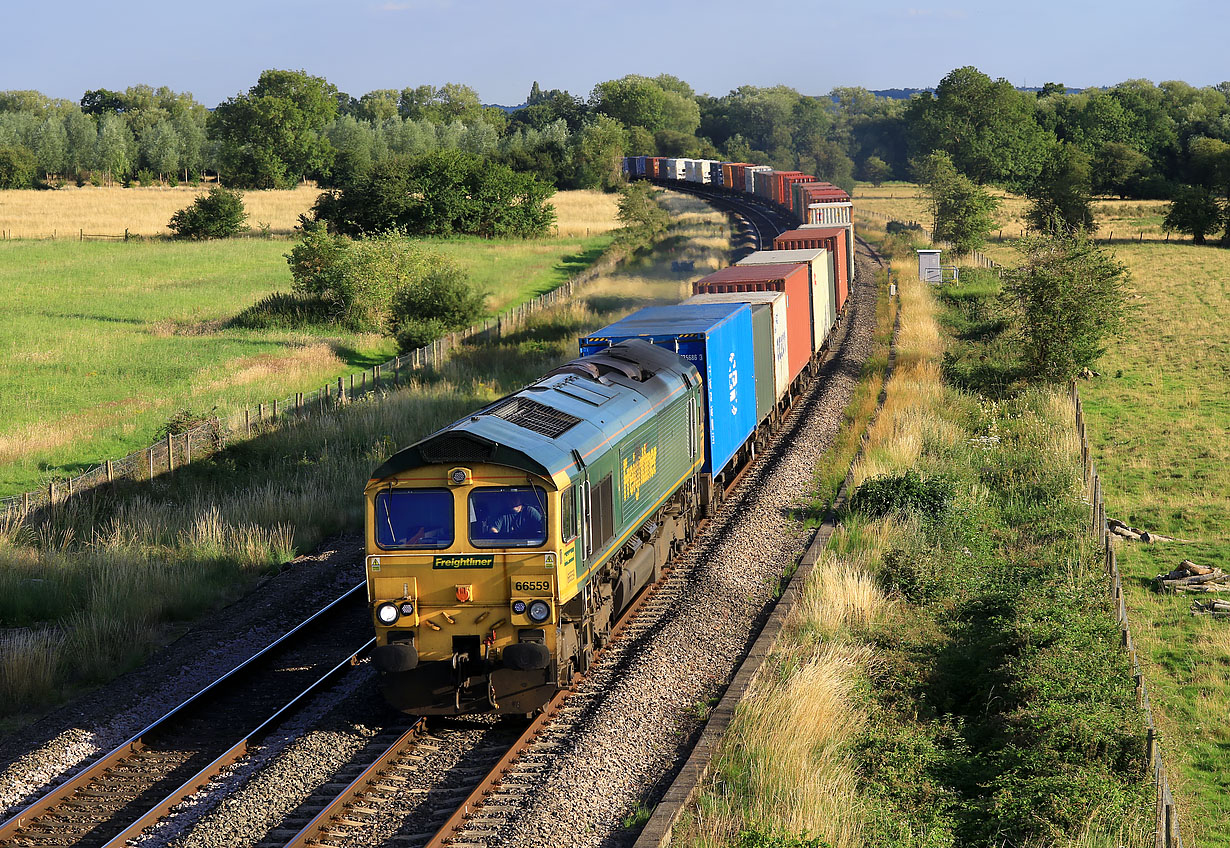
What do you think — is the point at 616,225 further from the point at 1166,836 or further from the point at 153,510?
the point at 1166,836

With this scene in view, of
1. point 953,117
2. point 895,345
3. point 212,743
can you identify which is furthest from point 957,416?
point 953,117

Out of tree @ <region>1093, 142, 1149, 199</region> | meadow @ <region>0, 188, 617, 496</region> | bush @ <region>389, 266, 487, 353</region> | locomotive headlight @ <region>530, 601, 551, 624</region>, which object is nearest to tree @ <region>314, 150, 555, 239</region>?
meadow @ <region>0, 188, 617, 496</region>

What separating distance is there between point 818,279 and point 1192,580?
1705cm

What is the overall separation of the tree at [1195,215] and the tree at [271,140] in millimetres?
86756

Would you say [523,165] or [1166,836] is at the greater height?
[523,165]

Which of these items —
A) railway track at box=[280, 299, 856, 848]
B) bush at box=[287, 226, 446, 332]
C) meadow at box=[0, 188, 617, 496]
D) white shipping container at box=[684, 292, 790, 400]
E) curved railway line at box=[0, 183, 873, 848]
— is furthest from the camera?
bush at box=[287, 226, 446, 332]

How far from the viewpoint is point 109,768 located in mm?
11984

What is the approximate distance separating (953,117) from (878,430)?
111780mm

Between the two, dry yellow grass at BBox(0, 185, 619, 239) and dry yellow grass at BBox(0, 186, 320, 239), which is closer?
dry yellow grass at BBox(0, 186, 320, 239)

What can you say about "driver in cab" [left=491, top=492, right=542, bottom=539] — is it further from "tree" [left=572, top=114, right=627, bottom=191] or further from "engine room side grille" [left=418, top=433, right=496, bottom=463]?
"tree" [left=572, top=114, right=627, bottom=191]

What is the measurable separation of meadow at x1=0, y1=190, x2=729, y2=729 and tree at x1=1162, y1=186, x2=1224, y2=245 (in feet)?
228

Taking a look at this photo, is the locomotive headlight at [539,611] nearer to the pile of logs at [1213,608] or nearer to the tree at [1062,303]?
the pile of logs at [1213,608]

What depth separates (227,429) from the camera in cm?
2530

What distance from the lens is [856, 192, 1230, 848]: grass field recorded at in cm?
1411
